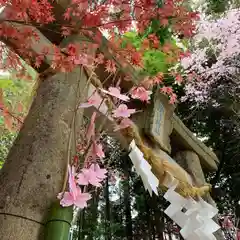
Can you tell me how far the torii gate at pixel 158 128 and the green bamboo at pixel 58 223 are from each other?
0.04m

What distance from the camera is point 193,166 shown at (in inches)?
117

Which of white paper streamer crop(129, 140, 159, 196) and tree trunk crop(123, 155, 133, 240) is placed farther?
tree trunk crop(123, 155, 133, 240)

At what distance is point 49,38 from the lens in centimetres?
186

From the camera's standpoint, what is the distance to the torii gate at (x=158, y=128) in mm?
1565

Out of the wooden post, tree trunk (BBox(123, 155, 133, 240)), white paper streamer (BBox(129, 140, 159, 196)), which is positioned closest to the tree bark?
tree trunk (BBox(123, 155, 133, 240))

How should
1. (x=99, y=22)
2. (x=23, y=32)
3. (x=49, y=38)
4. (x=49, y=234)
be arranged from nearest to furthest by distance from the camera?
(x=49, y=234) → (x=23, y=32) → (x=99, y=22) → (x=49, y=38)

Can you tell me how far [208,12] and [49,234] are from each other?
6905 mm

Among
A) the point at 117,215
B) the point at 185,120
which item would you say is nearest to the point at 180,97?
the point at 185,120

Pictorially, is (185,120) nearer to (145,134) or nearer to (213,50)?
(213,50)

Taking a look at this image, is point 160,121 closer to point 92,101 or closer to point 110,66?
point 110,66

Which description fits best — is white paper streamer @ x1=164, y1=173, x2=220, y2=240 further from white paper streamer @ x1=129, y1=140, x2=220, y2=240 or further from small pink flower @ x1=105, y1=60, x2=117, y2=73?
small pink flower @ x1=105, y1=60, x2=117, y2=73

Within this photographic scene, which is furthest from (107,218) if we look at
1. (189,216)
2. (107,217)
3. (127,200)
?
(189,216)

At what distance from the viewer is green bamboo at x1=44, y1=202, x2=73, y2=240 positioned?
3.12ft

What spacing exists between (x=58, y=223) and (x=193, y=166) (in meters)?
2.20
